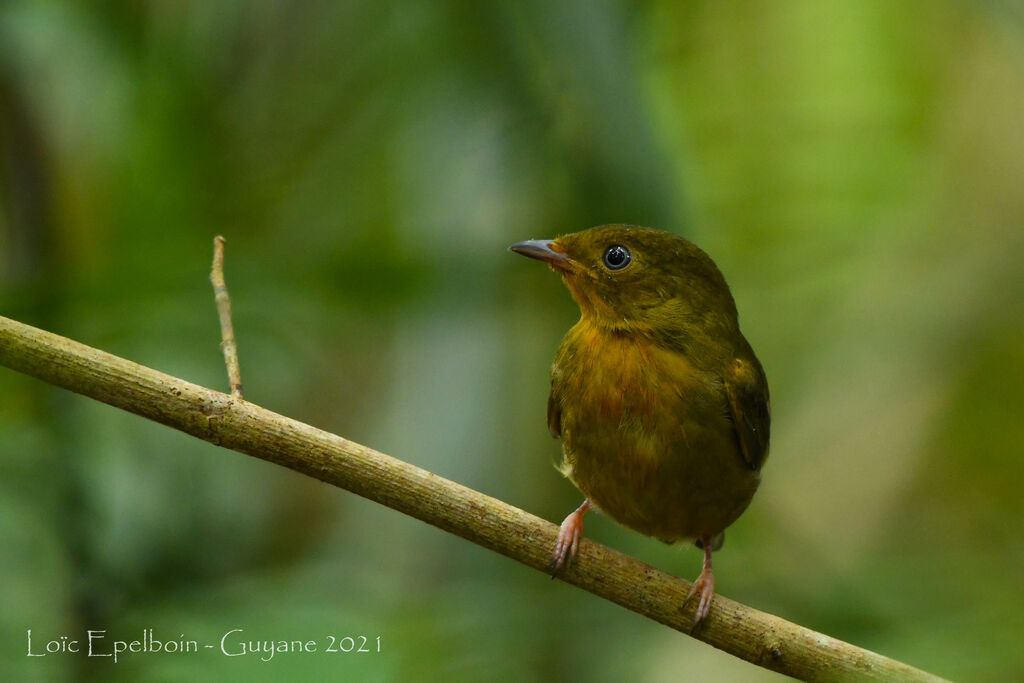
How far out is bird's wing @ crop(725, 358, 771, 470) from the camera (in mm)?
3391

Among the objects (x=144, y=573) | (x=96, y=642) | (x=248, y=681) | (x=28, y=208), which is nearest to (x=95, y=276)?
(x=28, y=208)

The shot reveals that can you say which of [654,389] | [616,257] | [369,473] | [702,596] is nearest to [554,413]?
[654,389]

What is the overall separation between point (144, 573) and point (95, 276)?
92cm

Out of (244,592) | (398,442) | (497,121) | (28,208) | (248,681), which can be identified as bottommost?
(248,681)

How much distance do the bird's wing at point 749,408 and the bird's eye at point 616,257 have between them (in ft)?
1.49

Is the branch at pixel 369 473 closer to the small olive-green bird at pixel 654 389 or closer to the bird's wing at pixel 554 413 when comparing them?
the small olive-green bird at pixel 654 389

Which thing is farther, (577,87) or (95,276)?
(95,276)

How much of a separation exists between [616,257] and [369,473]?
126cm

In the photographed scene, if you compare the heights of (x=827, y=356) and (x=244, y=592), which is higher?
(x=827, y=356)

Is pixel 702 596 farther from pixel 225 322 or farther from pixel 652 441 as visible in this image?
pixel 225 322

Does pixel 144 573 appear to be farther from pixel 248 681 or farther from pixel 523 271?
pixel 523 271

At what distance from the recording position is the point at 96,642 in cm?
294

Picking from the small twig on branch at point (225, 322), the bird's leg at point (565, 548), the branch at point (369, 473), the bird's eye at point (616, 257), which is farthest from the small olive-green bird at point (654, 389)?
the small twig on branch at point (225, 322)

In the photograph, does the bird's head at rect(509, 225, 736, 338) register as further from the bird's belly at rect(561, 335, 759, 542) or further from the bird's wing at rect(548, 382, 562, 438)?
the bird's wing at rect(548, 382, 562, 438)
